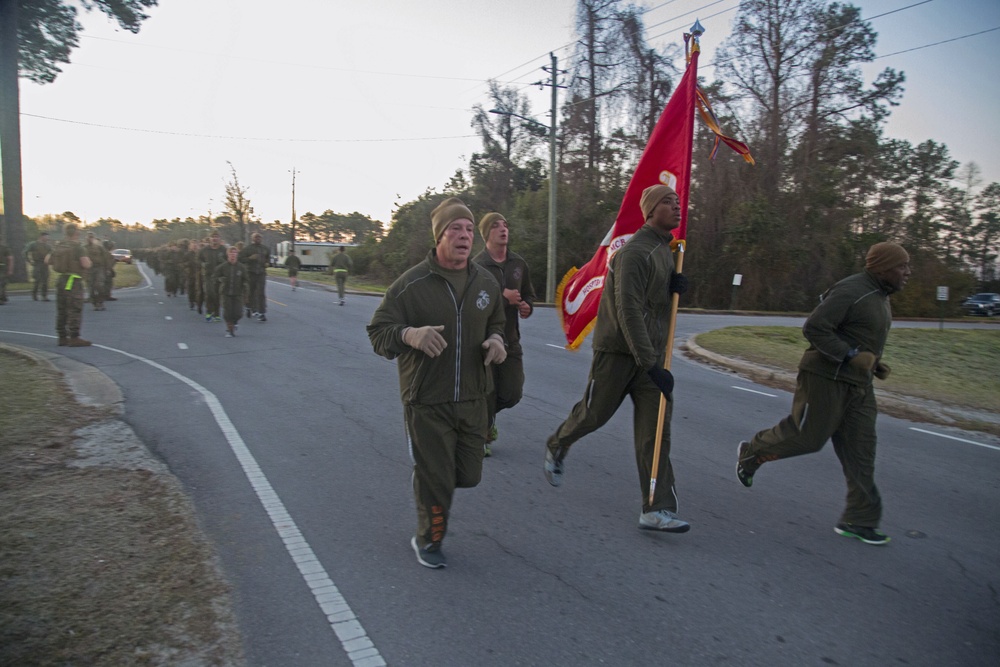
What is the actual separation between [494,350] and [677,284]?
131cm

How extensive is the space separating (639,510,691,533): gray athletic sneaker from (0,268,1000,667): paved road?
8cm

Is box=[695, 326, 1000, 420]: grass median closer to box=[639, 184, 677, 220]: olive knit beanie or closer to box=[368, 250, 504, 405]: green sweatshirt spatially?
box=[639, 184, 677, 220]: olive knit beanie

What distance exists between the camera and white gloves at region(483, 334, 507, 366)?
396 cm

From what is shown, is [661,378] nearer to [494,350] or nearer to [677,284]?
[677,284]

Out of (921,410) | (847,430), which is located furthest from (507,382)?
(921,410)

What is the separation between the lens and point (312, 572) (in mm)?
3920

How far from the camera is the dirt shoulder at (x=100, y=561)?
308cm

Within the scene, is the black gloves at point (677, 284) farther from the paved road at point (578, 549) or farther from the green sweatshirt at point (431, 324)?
the paved road at point (578, 549)

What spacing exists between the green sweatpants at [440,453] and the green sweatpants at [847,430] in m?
2.17

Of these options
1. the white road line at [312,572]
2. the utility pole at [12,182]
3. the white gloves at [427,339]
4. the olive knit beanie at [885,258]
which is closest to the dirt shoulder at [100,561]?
the white road line at [312,572]

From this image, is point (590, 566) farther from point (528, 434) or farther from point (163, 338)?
point (163, 338)

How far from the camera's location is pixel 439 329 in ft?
12.3

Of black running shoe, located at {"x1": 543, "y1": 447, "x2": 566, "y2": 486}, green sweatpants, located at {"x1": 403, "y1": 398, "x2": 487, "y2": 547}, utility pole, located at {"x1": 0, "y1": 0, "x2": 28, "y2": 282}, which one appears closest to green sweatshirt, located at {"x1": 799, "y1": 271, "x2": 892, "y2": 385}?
black running shoe, located at {"x1": 543, "y1": 447, "x2": 566, "y2": 486}

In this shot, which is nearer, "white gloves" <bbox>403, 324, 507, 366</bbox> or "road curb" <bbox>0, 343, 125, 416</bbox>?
"white gloves" <bbox>403, 324, 507, 366</bbox>
